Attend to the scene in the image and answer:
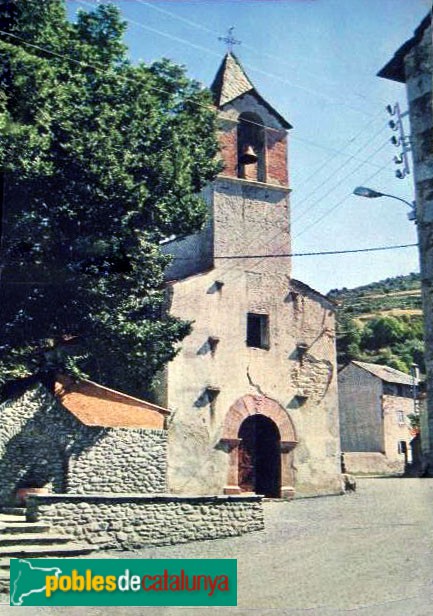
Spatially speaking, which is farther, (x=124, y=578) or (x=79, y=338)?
(x=79, y=338)

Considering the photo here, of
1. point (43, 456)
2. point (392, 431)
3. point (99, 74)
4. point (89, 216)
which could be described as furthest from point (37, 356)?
point (392, 431)

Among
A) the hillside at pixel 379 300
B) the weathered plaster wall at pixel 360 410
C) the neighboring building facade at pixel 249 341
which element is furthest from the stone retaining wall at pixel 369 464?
the neighboring building facade at pixel 249 341

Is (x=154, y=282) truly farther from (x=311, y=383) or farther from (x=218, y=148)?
(x=311, y=383)

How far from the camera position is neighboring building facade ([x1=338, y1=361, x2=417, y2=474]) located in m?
33.3

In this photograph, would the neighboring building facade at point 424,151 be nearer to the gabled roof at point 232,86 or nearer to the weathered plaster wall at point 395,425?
the gabled roof at point 232,86

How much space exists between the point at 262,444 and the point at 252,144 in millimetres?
8315

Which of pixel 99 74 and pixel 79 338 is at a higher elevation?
pixel 99 74

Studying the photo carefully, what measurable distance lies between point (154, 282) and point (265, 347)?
427 centimetres

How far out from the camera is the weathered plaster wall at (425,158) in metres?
7.62

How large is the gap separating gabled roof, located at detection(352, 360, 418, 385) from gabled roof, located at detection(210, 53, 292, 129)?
1694 centimetres

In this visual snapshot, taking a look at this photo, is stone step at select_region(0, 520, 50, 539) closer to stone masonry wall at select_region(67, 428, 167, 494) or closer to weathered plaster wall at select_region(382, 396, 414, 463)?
stone masonry wall at select_region(67, 428, 167, 494)

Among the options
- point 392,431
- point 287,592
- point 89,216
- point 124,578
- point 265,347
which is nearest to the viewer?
point 124,578

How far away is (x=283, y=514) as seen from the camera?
14727 millimetres

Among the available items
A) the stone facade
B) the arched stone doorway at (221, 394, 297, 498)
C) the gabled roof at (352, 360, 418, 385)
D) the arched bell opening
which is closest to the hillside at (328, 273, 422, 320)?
the gabled roof at (352, 360, 418, 385)
